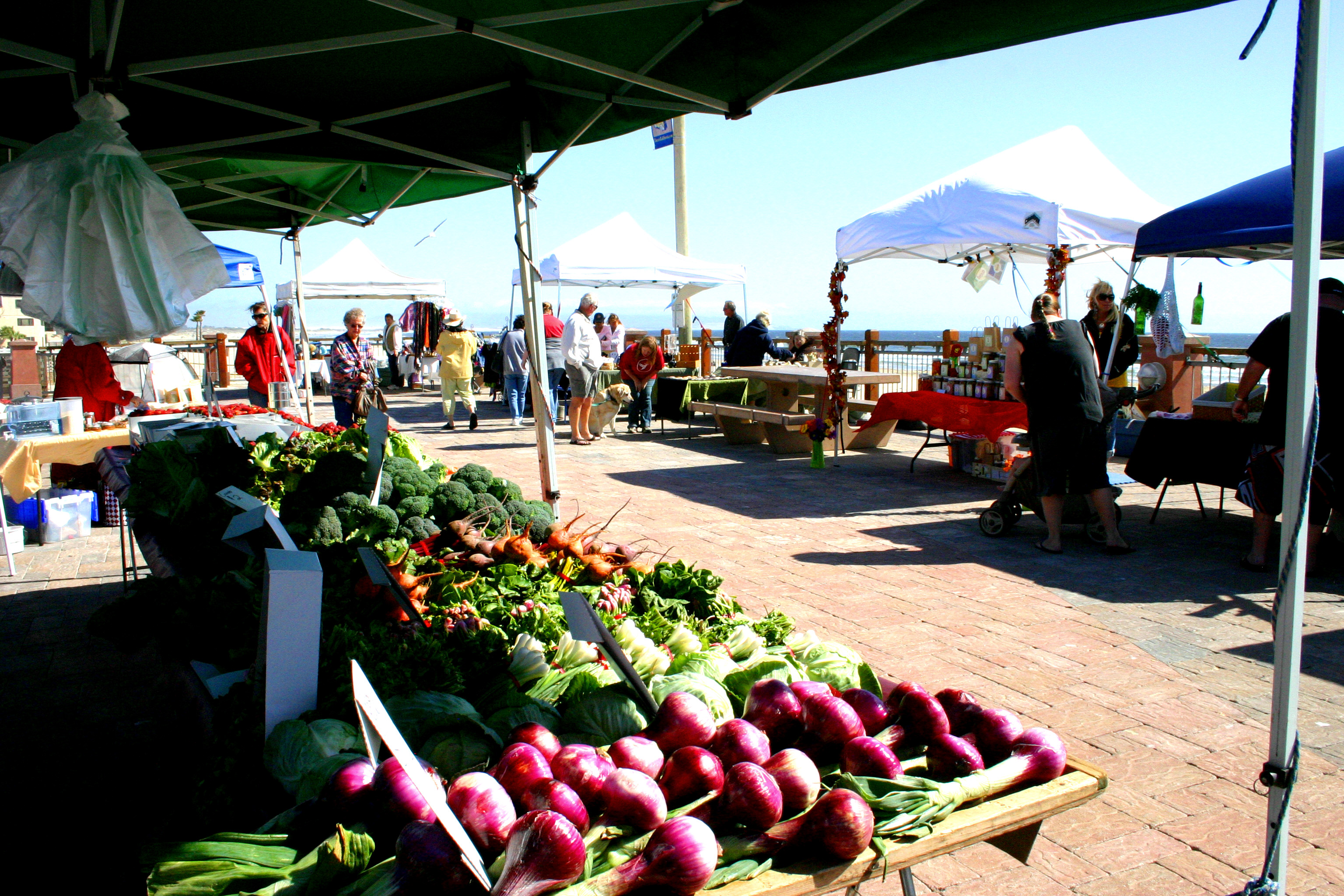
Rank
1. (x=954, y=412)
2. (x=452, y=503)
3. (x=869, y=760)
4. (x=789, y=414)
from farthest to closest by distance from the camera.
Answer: (x=789, y=414), (x=954, y=412), (x=452, y=503), (x=869, y=760)

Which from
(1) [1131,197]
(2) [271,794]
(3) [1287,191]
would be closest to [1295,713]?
(2) [271,794]

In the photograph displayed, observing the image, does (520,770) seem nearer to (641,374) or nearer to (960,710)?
(960,710)

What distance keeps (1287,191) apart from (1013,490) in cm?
290

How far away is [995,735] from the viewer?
2154 mm

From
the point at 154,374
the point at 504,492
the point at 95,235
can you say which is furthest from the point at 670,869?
the point at 154,374

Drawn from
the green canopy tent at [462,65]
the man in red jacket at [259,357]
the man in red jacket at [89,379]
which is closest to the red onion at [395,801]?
the green canopy tent at [462,65]

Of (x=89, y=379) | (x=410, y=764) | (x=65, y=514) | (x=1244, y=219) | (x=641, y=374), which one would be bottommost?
(x=65, y=514)

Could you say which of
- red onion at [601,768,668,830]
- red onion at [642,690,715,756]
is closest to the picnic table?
red onion at [642,690,715,756]

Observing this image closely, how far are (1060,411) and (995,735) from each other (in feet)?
16.5

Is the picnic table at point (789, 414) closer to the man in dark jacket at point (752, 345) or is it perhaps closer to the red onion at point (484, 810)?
the man in dark jacket at point (752, 345)

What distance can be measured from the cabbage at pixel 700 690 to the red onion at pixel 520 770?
45 cm

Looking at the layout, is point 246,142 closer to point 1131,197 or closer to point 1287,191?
point 1287,191

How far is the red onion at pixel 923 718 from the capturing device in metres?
2.16

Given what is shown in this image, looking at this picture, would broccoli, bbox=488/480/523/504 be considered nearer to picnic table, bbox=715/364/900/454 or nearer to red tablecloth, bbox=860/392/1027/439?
red tablecloth, bbox=860/392/1027/439
